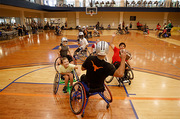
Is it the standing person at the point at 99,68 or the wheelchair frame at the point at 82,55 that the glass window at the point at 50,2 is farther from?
the standing person at the point at 99,68

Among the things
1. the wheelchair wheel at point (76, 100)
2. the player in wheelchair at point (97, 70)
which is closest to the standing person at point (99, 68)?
the player in wheelchair at point (97, 70)

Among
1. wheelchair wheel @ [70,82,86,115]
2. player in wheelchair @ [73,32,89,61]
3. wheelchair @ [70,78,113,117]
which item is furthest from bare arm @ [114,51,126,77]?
player in wheelchair @ [73,32,89,61]

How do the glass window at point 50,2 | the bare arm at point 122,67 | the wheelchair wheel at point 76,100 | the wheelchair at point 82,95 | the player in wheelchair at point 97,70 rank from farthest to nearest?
1. the glass window at point 50,2
2. the wheelchair wheel at point 76,100
3. the wheelchair at point 82,95
4. the player in wheelchair at point 97,70
5. the bare arm at point 122,67

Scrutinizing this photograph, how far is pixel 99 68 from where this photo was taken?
2.30m

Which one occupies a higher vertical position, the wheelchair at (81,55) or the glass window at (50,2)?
the glass window at (50,2)

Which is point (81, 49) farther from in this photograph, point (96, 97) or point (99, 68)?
point (99, 68)

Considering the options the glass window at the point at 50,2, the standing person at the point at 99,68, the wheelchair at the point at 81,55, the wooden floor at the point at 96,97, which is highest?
→ the glass window at the point at 50,2

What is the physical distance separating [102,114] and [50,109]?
1166 millimetres

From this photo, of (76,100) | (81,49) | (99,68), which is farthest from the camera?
(81,49)

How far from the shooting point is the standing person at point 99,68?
7.25ft

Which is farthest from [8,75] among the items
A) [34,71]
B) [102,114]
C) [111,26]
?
[111,26]

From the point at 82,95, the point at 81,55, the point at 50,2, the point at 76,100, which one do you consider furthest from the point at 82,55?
the point at 50,2

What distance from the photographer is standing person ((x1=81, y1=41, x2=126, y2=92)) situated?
7.25ft

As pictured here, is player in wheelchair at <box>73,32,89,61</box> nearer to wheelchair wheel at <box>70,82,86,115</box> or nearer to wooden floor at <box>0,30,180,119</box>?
wooden floor at <box>0,30,180,119</box>
